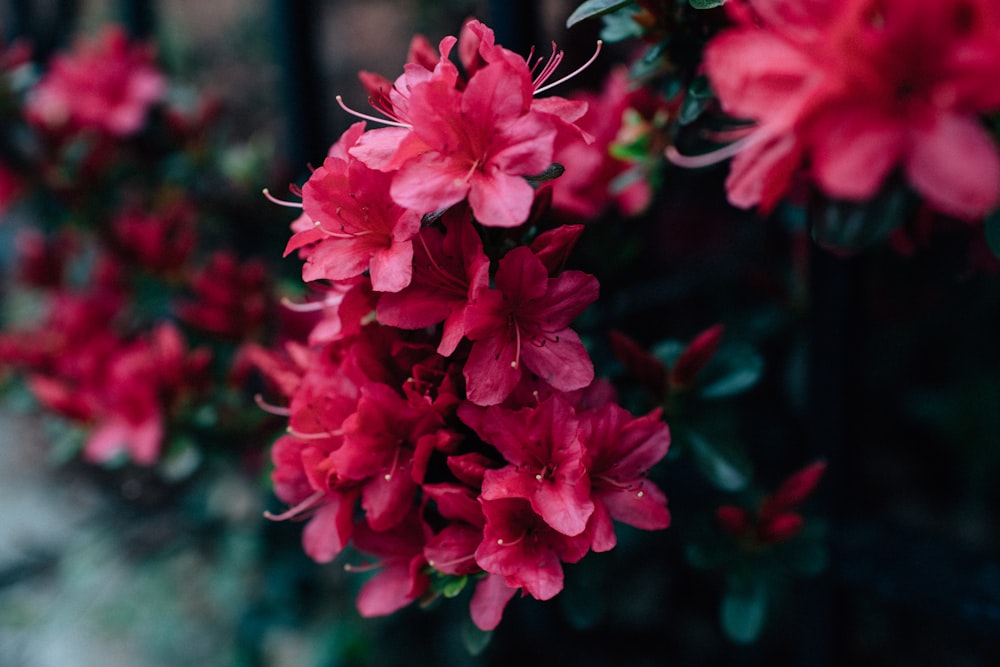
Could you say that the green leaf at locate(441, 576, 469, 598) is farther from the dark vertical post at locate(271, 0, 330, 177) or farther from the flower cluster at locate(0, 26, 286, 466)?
the dark vertical post at locate(271, 0, 330, 177)

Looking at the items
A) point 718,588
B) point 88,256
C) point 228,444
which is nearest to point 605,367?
point 228,444

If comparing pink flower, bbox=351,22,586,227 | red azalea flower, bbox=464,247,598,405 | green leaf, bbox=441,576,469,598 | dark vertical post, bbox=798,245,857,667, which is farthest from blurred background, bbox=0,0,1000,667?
pink flower, bbox=351,22,586,227

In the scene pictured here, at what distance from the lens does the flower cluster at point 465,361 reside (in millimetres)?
668

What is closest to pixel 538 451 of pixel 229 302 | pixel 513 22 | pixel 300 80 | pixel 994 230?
pixel 994 230

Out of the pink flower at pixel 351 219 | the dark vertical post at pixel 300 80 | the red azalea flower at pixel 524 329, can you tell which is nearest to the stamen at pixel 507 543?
the red azalea flower at pixel 524 329

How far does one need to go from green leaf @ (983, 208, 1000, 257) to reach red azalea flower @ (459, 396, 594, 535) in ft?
1.25

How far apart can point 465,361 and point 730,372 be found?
39 centimetres

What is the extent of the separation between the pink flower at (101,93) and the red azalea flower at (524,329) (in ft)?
4.30

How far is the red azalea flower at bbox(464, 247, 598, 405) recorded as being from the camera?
68 centimetres

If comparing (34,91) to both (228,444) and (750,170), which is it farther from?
(750,170)

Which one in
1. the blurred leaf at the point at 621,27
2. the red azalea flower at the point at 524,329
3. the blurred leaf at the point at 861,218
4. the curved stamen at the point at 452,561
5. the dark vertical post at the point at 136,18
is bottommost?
the dark vertical post at the point at 136,18

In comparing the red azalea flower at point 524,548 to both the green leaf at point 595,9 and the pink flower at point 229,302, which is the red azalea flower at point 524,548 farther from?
the pink flower at point 229,302

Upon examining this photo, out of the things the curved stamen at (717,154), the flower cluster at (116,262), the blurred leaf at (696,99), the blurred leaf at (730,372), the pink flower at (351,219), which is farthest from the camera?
the flower cluster at (116,262)

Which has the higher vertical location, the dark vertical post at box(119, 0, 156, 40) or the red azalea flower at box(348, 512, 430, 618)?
the red azalea flower at box(348, 512, 430, 618)
